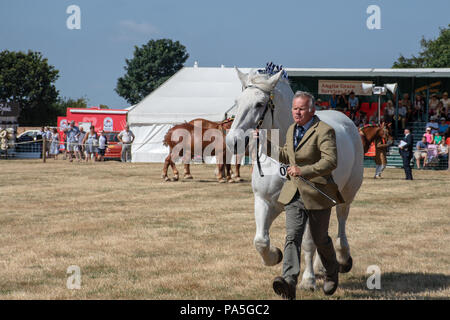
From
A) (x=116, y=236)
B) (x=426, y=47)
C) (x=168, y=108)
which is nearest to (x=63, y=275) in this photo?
(x=116, y=236)

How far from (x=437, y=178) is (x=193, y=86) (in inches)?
587

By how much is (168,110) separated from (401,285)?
83.0ft

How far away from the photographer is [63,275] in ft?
21.2

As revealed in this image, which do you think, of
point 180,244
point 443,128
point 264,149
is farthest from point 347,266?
point 443,128

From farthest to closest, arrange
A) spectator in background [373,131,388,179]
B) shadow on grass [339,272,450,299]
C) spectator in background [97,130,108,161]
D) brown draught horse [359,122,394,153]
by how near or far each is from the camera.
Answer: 1. spectator in background [97,130,108,161]
2. brown draught horse [359,122,394,153]
3. spectator in background [373,131,388,179]
4. shadow on grass [339,272,450,299]

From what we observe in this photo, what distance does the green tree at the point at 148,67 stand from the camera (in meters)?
87.9

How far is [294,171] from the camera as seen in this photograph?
495 centimetres

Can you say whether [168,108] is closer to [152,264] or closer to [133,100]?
[152,264]

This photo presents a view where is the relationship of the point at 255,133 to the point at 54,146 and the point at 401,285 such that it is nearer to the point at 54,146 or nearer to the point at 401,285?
the point at 401,285

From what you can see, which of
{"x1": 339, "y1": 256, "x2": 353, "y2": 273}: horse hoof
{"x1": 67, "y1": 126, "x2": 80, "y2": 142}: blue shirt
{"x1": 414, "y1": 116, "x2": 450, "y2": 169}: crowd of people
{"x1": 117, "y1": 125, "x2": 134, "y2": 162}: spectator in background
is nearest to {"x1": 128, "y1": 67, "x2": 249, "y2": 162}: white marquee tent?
{"x1": 117, "y1": 125, "x2": 134, "y2": 162}: spectator in background

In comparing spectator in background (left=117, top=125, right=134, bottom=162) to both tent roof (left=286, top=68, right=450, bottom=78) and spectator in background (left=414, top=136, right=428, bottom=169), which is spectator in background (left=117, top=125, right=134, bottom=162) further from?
spectator in background (left=414, top=136, right=428, bottom=169)

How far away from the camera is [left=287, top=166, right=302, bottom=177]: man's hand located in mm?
4950

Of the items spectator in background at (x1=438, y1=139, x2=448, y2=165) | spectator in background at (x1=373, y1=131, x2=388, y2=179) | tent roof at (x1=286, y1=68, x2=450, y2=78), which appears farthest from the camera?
tent roof at (x1=286, y1=68, x2=450, y2=78)

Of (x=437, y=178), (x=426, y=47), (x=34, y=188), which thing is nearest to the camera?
(x=34, y=188)
